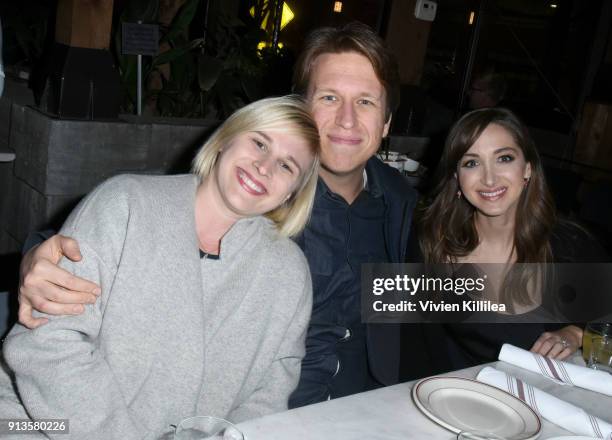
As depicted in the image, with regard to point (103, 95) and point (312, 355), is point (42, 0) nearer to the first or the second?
point (103, 95)

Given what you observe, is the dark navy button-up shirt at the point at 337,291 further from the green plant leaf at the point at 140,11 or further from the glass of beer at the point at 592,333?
the green plant leaf at the point at 140,11

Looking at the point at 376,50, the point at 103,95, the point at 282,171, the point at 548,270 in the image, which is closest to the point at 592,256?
the point at 548,270

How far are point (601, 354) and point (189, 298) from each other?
3.93ft

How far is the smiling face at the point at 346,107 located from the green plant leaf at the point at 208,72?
250 centimetres

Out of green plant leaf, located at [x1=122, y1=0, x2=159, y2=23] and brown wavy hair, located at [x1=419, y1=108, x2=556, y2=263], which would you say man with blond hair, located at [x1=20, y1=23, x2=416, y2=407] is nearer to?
brown wavy hair, located at [x1=419, y1=108, x2=556, y2=263]

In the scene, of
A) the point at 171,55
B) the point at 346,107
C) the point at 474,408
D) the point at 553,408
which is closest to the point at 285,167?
the point at 346,107

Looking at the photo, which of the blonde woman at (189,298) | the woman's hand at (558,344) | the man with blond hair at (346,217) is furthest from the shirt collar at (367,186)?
the woman's hand at (558,344)

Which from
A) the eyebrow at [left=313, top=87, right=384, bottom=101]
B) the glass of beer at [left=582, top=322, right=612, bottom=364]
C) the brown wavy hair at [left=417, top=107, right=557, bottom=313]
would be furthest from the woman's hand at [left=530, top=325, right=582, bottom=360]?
the eyebrow at [left=313, top=87, right=384, bottom=101]

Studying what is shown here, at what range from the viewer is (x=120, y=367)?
1419 millimetres

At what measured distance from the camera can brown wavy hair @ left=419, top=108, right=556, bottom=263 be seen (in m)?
2.32

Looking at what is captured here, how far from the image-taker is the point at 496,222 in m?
2.37

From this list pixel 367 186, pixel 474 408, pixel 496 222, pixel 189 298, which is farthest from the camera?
pixel 496 222

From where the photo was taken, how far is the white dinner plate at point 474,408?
127cm

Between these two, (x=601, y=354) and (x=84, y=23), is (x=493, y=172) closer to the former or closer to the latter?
(x=601, y=354)
